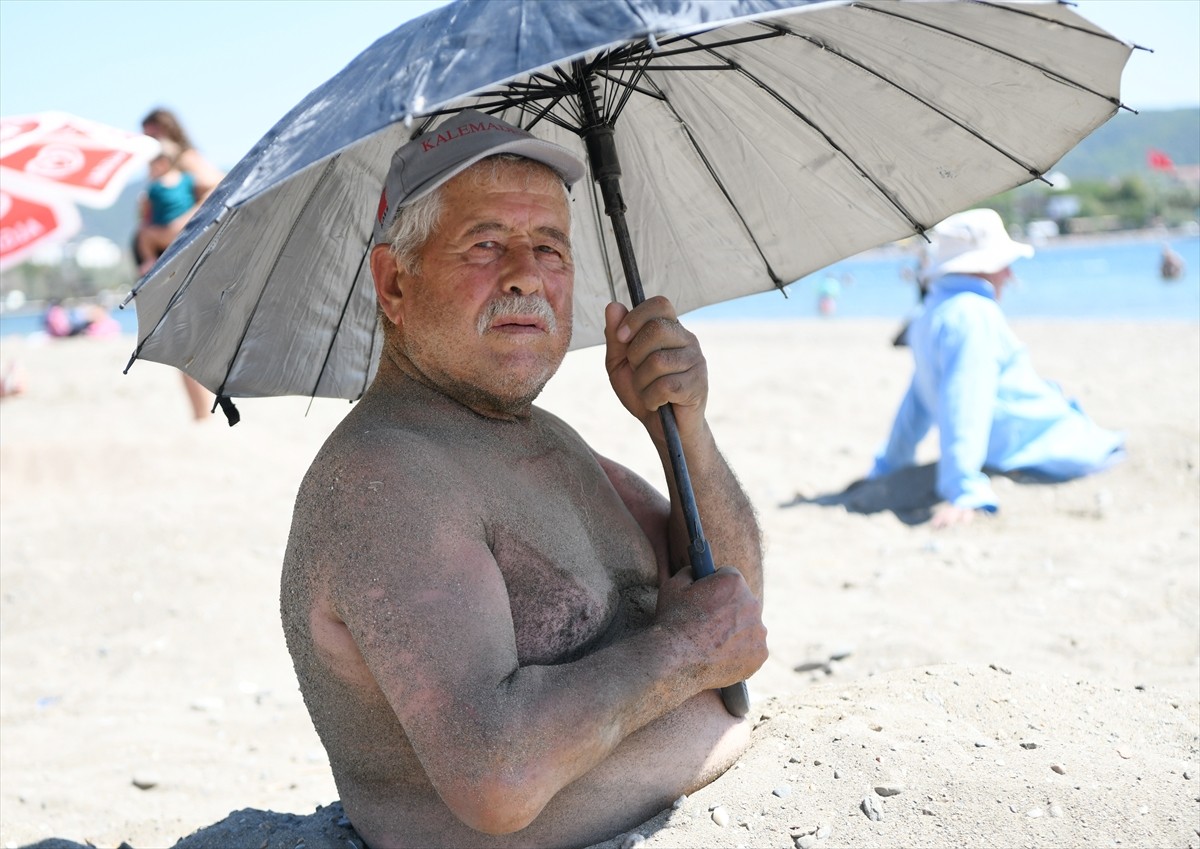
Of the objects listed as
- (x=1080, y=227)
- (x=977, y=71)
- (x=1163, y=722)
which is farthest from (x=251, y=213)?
(x=1080, y=227)

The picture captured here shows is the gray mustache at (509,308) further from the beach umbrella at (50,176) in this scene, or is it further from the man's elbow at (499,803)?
the beach umbrella at (50,176)

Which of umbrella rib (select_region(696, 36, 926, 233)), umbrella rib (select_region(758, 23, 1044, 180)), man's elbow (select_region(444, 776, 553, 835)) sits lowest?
man's elbow (select_region(444, 776, 553, 835))

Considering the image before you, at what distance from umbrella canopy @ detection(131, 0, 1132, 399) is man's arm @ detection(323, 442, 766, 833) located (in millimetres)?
637

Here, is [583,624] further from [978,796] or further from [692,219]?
[692,219]

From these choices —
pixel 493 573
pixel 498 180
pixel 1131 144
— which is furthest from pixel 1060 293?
pixel 1131 144

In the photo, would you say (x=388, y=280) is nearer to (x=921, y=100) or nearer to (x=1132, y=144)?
(x=921, y=100)

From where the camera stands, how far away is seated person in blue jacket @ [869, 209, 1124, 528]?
21.6 feet

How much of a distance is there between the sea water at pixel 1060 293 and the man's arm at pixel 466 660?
1029 centimetres

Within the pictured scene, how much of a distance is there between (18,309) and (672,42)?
369ft

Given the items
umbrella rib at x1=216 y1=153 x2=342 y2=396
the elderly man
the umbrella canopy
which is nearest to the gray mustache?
the elderly man

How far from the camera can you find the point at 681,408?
260cm

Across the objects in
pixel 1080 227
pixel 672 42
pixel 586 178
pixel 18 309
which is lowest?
pixel 18 309

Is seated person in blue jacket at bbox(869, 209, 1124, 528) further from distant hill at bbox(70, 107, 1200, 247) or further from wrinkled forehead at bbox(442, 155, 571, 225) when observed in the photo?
distant hill at bbox(70, 107, 1200, 247)

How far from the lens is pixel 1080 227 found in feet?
273
